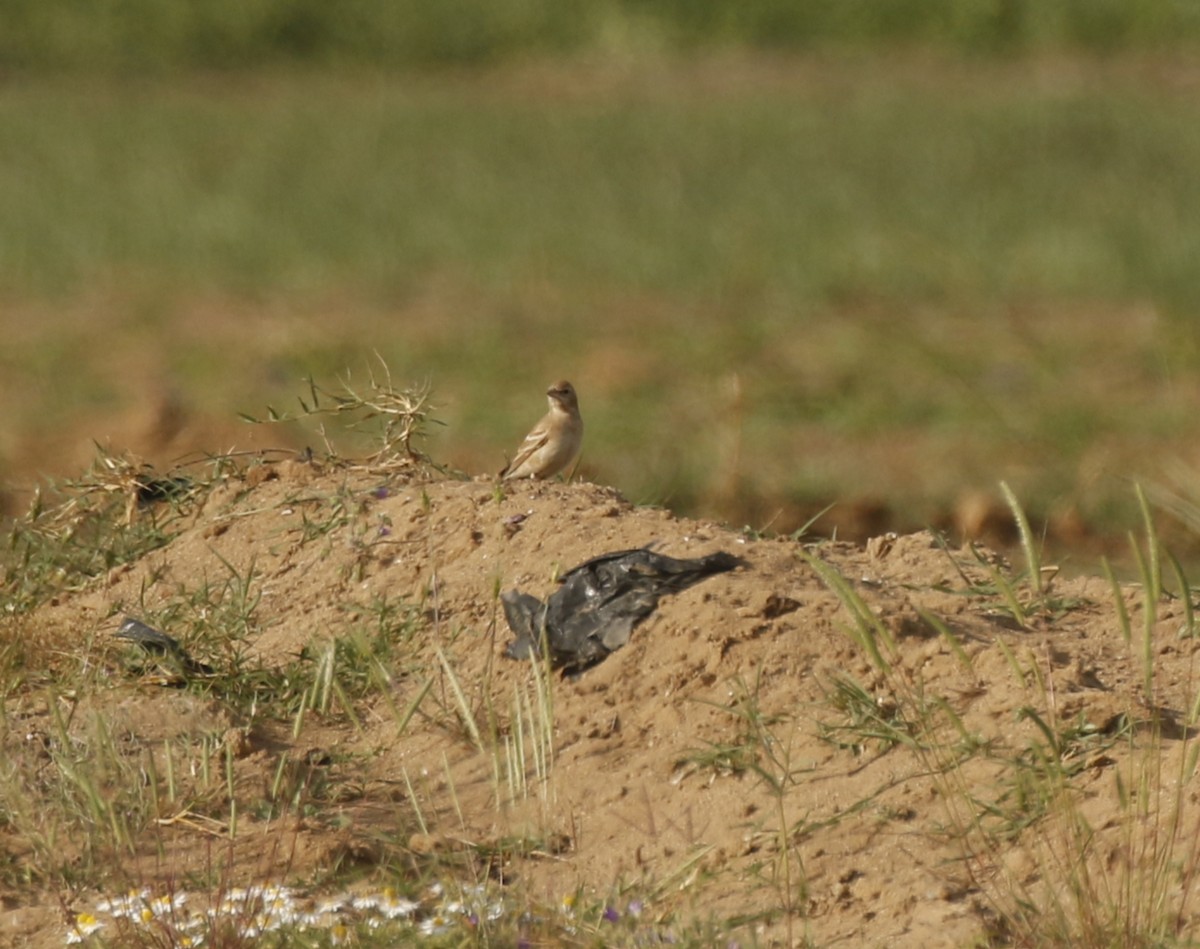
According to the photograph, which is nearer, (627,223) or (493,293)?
(493,293)

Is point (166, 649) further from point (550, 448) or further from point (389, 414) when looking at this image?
point (550, 448)

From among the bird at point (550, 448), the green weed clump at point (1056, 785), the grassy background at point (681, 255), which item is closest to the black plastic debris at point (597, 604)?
the green weed clump at point (1056, 785)

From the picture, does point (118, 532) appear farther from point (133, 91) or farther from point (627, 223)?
point (133, 91)

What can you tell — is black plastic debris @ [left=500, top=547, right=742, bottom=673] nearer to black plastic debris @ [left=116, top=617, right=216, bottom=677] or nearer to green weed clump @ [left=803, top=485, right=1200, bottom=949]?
green weed clump @ [left=803, top=485, right=1200, bottom=949]

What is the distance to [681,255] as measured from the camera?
15.5 meters

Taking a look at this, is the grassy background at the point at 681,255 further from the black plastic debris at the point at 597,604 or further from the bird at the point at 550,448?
the black plastic debris at the point at 597,604

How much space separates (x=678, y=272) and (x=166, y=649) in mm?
10744

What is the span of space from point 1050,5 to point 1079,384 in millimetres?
14788

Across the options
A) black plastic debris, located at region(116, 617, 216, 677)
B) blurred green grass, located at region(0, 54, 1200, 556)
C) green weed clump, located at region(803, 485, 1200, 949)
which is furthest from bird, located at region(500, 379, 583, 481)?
green weed clump, located at region(803, 485, 1200, 949)

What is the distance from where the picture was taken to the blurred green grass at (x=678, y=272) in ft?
38.3

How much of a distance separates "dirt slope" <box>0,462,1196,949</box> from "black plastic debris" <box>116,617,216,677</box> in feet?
0.14

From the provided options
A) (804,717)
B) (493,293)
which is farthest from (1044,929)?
(493,293)

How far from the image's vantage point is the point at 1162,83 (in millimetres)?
23750

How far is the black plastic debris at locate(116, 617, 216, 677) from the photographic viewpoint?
463 centimetres
